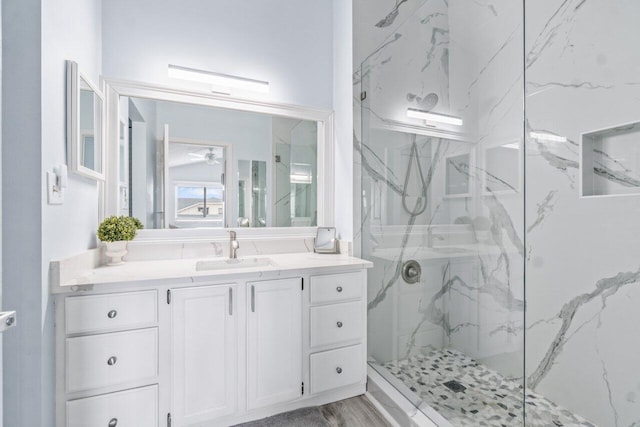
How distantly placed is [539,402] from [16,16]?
299cm

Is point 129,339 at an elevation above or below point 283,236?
below

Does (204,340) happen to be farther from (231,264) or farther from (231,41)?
(231,41)

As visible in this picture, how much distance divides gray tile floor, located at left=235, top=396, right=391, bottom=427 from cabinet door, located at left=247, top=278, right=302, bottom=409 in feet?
0.30

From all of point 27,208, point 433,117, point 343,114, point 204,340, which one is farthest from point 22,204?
point 433,117

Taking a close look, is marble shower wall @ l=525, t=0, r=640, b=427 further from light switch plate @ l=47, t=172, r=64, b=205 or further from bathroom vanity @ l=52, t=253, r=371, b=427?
light switch plate @ l=47, t=172, r=64, b=205

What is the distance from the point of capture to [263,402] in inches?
60.2

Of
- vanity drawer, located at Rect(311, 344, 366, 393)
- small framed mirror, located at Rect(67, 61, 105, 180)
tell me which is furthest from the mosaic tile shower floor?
small framed mirror, located at Rect(67, 61, 105, 180)

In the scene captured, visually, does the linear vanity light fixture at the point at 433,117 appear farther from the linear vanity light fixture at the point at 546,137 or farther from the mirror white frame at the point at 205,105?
the mirror white frame at the point at 205,105

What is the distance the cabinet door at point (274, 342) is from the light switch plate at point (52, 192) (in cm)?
86

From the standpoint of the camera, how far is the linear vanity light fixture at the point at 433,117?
1.68 m

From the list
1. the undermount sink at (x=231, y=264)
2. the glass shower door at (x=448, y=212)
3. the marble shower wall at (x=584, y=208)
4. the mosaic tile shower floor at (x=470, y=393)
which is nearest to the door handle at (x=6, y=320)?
the undermount sink at (x=231, y=264)

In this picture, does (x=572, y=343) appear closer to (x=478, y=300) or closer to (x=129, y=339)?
(x=478, y=300)

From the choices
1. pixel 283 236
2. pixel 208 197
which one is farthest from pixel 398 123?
pixel 208 197

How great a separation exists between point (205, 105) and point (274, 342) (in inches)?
59.7
